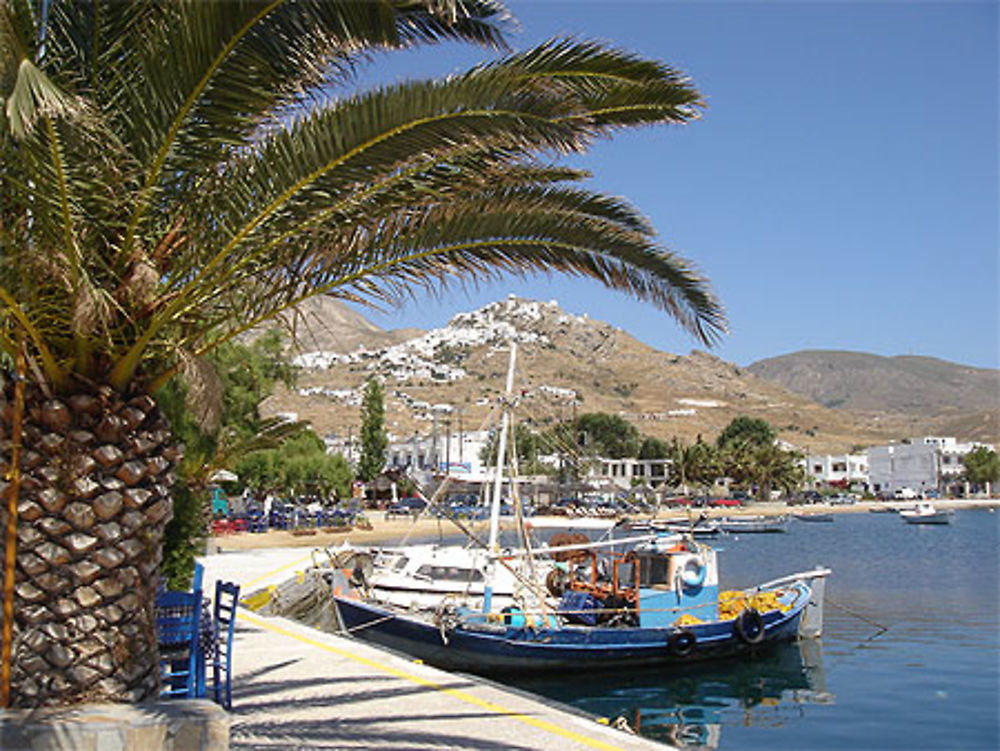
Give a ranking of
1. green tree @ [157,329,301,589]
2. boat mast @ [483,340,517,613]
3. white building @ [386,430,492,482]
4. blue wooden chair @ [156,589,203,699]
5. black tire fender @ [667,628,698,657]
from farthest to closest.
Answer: white building @ [386,430,492,482] < boat mast @ [483,340,517,613] < black tire fender @ [667,628,698,657] < green tree @ [157,329,301,589] < blue wooden chair @ [156,589,203,699]

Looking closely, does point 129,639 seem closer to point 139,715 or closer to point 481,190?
point 139,715

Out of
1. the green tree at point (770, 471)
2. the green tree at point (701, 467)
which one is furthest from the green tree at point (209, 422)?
the green tree at point (770, 471)

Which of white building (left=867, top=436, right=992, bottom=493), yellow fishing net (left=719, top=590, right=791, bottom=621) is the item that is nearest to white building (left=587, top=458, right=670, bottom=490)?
white building (left=867, top=436, right=992, bottom=493)

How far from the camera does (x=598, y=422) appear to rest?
129750mm

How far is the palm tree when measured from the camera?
6.12 m

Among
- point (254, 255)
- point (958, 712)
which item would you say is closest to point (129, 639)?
point (254, 255)

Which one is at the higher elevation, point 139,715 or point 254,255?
point 254,255

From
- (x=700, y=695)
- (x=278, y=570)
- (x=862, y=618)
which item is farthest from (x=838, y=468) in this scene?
(x=700, y=695)

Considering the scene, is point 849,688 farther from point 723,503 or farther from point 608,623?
point 723,503

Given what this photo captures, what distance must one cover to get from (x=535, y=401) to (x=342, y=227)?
1608 centimetres

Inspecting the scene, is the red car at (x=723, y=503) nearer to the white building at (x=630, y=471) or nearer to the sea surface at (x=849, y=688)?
the white building at (x=630, y=471)

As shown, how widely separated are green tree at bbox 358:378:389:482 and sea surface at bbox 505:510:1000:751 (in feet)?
161

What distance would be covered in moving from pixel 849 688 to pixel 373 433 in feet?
208

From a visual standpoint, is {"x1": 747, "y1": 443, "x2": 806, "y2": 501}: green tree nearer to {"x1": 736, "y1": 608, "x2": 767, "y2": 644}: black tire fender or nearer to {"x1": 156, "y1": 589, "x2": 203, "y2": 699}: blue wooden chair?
{"x1": 736, "y1": 608, "x2": 767, "y2": 644}: black tire fender
